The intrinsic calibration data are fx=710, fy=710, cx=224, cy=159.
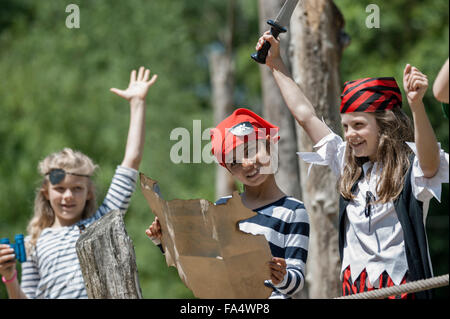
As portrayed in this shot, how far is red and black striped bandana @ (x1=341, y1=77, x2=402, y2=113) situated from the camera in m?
2.70

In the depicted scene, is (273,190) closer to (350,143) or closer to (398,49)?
(350,143)

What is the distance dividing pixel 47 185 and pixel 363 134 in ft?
6.77

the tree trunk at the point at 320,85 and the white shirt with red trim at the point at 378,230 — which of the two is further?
the tree trunk at the point at 320,85

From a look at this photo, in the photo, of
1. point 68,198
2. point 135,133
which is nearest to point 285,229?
point 135,133

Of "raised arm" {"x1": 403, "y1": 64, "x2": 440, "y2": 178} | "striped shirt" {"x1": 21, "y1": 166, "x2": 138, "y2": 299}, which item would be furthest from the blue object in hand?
"raised arm" {"x1": 403, "y1": 64, "x2": 440, "y2": 178}

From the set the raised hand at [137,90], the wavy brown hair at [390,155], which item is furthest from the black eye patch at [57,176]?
the wavy brown hair at [390,155]

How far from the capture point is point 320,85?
4.87m

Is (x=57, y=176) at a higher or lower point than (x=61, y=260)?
higher

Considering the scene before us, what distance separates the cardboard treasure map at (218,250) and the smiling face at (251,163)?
50 cm

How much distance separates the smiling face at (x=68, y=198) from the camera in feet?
12.8

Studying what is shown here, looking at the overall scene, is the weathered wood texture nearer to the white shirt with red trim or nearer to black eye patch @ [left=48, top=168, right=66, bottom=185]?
black eye patch @ [left=48, top=168, right=66, bottom=185]

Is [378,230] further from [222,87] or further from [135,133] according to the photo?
[222,87]

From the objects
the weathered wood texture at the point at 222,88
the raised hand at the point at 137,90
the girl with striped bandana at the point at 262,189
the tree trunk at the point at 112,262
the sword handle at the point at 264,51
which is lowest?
the tree trunk at the point at 112,262

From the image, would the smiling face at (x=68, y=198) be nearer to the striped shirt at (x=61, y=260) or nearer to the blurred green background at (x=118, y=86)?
the striped shirt at (x=61, y=260)
